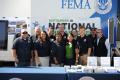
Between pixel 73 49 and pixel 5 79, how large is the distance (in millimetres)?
3404

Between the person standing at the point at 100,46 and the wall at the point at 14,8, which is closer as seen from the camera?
the person standing at the point at 100,46

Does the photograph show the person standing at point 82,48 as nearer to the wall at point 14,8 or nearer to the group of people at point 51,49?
the group of people at point 51,49

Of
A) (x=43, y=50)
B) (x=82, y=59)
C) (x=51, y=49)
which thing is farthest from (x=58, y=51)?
(x=82, y=59)

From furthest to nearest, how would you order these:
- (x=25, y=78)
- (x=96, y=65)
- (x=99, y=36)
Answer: (x=99, y=36)
(x=96, y=65)
(x=25, y=78)

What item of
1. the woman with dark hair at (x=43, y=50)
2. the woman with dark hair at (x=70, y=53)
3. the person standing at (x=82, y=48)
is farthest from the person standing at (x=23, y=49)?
the person standing at (x=82, y=48)

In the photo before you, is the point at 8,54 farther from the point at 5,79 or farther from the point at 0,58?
the point at 5,79

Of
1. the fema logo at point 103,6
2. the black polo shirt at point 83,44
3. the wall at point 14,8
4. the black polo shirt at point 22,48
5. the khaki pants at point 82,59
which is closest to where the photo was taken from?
the black polo shirt at point 22,48

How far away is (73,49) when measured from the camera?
7094 mm

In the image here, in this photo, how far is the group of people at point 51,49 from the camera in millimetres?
7000

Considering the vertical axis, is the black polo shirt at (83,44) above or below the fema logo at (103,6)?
below

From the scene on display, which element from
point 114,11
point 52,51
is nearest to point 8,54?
point 52,51

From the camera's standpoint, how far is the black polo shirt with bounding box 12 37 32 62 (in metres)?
6.96

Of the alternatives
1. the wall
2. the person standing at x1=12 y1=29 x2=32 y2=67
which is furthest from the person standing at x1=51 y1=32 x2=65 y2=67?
the wall

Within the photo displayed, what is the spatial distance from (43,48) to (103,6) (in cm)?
203
